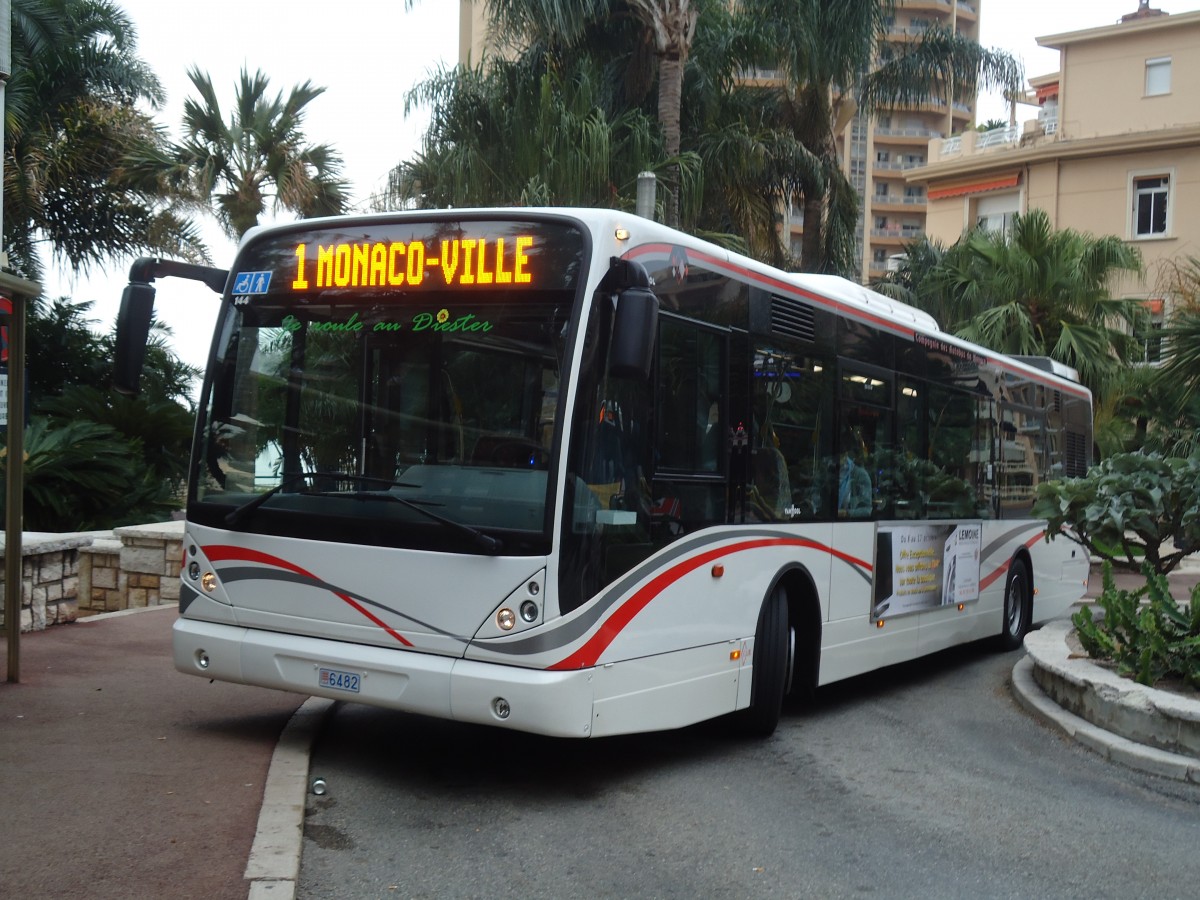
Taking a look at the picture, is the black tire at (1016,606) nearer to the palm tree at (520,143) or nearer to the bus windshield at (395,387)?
the bus windshield at (395,387)

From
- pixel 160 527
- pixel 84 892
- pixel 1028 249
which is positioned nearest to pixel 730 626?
pixel 84 892

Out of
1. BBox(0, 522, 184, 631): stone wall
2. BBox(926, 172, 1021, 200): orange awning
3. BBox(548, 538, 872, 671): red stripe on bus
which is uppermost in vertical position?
BBox(926, 172, 1021, 200): orange awning

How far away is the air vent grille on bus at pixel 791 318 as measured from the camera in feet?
27.3

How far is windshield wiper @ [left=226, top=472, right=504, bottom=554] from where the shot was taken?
20.8 feet

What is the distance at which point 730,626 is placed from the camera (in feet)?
25.2

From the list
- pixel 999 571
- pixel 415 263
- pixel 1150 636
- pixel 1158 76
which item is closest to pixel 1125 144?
pixel 1158 76

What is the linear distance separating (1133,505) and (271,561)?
6.69 metres

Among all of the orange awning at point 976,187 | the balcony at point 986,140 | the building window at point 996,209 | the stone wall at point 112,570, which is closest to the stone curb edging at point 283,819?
the stone wall at point 112,570

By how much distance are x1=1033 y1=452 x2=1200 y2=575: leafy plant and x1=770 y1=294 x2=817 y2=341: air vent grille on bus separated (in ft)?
10.3

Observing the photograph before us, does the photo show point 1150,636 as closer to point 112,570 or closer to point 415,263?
point 415,263

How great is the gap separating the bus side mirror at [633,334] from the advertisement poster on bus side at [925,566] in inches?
169

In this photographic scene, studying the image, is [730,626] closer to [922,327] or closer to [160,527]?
[922,327]

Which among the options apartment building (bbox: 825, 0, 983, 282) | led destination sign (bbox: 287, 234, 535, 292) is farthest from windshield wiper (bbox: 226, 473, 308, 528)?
apartment building (bbox: 825, 0, 983, 282)

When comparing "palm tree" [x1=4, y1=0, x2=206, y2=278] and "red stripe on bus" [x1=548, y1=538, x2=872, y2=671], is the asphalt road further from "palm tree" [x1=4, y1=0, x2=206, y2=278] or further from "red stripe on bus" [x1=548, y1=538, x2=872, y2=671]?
"palm tree" [x1=4, y1=0, x2=206, y2=278]
